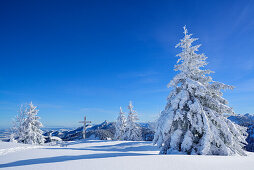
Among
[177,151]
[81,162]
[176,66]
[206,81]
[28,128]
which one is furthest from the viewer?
[28,128]

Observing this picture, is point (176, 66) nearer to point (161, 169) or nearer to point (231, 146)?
point (231, 146)

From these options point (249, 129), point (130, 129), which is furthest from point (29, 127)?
point (249, 129)

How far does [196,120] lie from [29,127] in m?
26.1

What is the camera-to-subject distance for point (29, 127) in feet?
79.4

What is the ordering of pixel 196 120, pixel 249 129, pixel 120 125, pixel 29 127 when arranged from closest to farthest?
pixel 196 120 → pixel 29 127 → pixel 120 125 → pixel 249 129

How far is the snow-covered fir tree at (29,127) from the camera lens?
24125 millimetres

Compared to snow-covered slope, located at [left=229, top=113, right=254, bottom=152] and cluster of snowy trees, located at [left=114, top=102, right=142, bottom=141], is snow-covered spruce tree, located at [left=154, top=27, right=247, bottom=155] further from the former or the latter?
cluster of snowy trees, located at [left=114, top=102, right=142, bottom=141]

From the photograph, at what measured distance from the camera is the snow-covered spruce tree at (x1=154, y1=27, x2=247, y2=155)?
8766 mm

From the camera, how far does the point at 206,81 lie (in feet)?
34.7

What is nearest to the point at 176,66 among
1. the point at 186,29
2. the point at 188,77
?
the point at 188,77

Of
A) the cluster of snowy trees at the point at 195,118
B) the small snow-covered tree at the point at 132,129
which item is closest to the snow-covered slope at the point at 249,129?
the cluster of snowy trees at the point at 195,118

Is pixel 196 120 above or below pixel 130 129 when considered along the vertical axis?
above

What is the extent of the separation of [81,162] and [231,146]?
9.38 metres

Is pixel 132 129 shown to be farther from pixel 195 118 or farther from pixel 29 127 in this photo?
pixel 195 118
